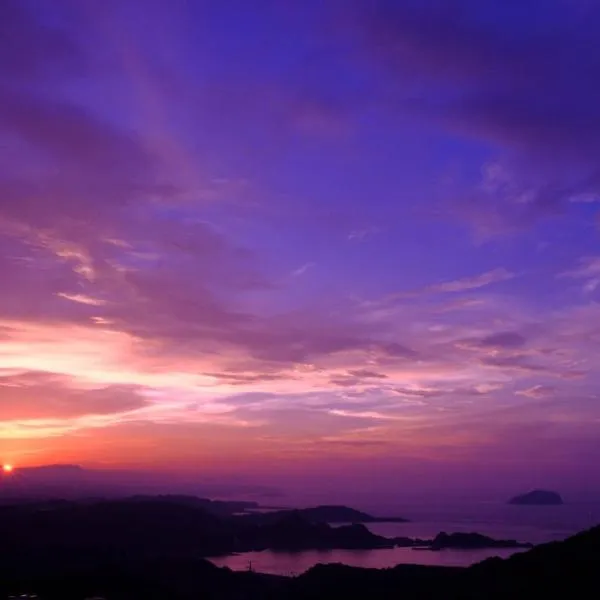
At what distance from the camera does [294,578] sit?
50188 mm

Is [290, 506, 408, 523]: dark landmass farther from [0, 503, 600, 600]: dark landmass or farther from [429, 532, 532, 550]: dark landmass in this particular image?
[0, 503, 600, 600]: dark landmass

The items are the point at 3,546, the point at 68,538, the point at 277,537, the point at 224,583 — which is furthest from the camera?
the point at 277,537

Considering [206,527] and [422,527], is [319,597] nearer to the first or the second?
[206,527]

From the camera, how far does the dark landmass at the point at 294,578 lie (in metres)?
31.8

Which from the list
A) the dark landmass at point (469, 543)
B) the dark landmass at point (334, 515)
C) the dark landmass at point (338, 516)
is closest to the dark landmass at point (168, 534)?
the dark landmass at point (469, 543)

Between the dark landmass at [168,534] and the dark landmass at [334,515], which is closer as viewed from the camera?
the dark landmass at [168,534]

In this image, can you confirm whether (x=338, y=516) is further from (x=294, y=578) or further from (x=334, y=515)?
(x=294, y=578)

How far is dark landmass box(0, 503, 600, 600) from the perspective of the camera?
3184 cm

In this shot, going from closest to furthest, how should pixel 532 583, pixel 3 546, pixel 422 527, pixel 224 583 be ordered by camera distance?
pixel 532 583 < pixel 224 583 < pixel 3 546 < pixel 422 527

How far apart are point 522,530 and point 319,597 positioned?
81.5m

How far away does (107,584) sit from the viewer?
153 feet

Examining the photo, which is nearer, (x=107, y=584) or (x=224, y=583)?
(x=107, y=584)

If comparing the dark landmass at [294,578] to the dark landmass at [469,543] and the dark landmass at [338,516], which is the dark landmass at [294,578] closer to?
the dark landmass at [469,543]

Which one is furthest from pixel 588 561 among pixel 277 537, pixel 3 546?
pixel 277 537
